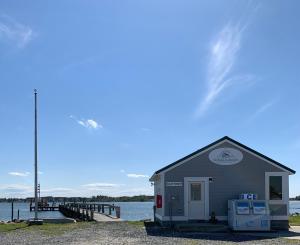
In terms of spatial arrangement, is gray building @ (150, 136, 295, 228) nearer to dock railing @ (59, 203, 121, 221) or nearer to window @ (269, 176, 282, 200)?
window @ (269, 176, 282, 200)

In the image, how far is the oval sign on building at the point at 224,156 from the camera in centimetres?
2656

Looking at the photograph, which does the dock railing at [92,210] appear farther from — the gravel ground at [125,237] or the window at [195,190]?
the gravel ground at [125,237]

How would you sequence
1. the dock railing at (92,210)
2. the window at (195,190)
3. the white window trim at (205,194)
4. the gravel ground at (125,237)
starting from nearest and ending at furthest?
the gravel ground at (125,237), the white window trim at (205,194), the window at (195,190), the dock railing at (92,210)

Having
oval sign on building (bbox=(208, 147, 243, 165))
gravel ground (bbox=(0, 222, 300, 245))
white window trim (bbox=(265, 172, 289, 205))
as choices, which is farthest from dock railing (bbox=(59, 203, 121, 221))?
gravel ground (bbox=(0, 222, 300, 245))

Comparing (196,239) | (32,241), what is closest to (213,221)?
(196,239)

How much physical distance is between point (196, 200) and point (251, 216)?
3020 mm

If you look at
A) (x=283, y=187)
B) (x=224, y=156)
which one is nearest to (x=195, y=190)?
(x=224, y=156)

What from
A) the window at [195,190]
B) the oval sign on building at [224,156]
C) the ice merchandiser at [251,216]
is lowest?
the ice merchandiser at [251,216]

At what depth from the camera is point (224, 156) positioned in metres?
26.6

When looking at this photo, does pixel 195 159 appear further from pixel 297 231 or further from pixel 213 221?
pixel 297 231

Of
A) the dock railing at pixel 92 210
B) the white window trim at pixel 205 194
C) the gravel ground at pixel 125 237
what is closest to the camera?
the gravel ground at pixel 125 237

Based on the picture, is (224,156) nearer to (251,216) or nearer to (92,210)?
(251,216)

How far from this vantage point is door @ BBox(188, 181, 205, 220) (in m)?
26.4

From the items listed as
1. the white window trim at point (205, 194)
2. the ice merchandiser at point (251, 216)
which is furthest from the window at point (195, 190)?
the ice merchandiser at point (251, 216)
